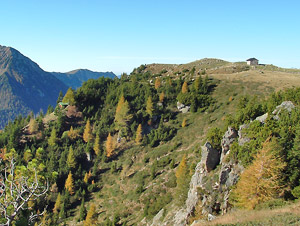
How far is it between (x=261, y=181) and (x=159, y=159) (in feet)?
140

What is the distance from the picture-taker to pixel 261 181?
22.4m

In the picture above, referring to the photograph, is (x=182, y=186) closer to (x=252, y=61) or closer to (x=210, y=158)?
(x=210, y=158)

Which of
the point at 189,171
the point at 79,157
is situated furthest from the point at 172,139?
the point at 79,157

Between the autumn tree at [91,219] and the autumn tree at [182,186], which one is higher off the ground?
the autumn tree at [182,186]

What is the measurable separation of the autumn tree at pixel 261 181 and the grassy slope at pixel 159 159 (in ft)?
62.6

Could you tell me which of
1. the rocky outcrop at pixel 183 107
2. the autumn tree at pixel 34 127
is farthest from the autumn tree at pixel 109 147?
the autumn tree at pixel 34 127

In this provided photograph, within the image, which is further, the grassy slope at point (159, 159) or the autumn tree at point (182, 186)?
the grassy slope at point (159, 159)

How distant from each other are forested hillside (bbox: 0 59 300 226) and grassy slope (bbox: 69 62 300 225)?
0.33 metres

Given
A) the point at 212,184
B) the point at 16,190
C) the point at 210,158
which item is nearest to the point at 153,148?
the point at 210,158

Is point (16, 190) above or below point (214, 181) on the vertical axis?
above

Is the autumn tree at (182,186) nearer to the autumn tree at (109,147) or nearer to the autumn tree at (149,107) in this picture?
the autumn tree at (109,147)

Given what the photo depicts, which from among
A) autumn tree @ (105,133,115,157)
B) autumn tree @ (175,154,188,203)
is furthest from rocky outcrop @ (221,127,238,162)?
autumn tree @ (105,133,115,157)

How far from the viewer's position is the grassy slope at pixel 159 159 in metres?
51.1

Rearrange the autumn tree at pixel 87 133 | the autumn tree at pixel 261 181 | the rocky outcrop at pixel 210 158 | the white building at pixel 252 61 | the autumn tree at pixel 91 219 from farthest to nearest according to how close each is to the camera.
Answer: the white building at pixel 252 61 < the autumn tree at pixel 87 133 < the autumn tree at pixel 91 219 < the rocky outcrop at pixel 210 158 < the autumn tree at pixel 261 181
